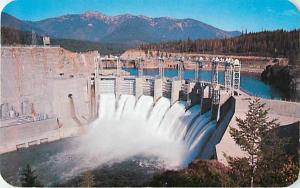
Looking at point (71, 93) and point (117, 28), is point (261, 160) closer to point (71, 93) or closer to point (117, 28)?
point (117, 28)

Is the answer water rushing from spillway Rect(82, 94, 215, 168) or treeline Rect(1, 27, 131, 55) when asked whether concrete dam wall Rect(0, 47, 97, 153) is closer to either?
treeline Rect(1, 27, 131, 55)

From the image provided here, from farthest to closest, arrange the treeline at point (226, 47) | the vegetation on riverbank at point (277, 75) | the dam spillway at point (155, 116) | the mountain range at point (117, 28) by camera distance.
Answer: the treeline at point (226, 47) → the vegetation on riverbank at point (277, 75) → the dam spillway at point (155, 116) → the mountain range at point (117, 28)

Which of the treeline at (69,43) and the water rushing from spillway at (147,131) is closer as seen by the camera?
the water rushing from spillway at (147,131)

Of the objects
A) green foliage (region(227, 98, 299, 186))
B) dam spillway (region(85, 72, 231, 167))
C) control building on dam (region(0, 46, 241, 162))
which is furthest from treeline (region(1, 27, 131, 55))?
green foliage (region(227, 98, 299, 186))

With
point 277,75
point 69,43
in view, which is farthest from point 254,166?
point 69,43

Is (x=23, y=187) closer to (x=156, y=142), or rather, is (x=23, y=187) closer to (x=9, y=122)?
(x=9, y=122)

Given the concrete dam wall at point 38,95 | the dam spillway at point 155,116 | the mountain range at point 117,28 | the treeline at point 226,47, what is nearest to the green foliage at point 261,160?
the dam spillway at point 155,116

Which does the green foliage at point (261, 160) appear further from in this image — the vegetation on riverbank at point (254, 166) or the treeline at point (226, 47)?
the treeline at point (226, 47)
